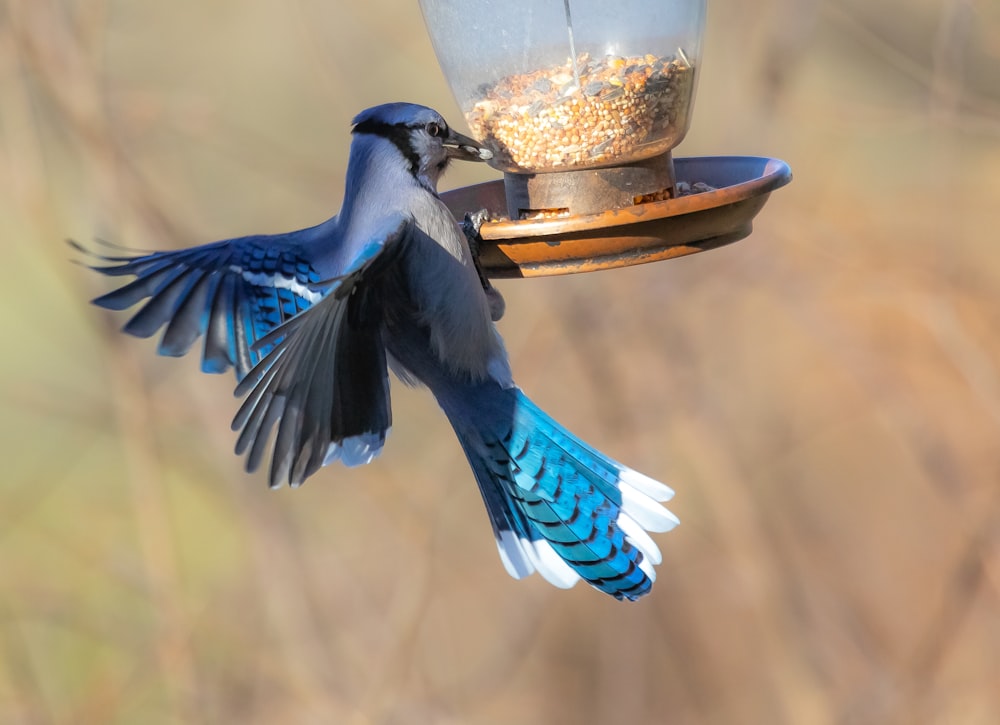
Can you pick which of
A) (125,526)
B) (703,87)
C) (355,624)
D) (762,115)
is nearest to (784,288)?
(762,115)

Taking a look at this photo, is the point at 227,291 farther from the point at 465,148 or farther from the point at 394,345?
the point at 465,148

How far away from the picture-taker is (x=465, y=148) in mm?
2412

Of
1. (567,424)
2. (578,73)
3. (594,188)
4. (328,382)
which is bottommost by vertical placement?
(567,424)

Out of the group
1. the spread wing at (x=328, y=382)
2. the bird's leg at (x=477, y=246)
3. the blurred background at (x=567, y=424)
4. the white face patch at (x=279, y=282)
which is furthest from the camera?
the blurred background at (x=567, y=424)

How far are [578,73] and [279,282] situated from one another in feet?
2.89

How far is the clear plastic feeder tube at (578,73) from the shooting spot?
A: 7.48 feet

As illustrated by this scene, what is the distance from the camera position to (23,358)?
20.4ft

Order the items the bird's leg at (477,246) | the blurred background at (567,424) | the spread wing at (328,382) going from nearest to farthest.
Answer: the spread wing at (328,382), the bird's leg at (477,246), the blurred background at (567,424)

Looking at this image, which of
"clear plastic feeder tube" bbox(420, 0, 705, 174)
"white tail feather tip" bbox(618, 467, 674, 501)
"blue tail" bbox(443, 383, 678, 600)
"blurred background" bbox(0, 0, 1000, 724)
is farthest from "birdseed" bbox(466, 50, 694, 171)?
"blurred background" bbox(0, 0, 1000, 724)

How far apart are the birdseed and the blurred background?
160 cm

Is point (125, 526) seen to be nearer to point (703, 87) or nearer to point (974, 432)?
point (703, 87)

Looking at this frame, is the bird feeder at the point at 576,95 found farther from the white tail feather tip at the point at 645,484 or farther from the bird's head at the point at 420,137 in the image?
the white tail feather tip at the point at 645,484

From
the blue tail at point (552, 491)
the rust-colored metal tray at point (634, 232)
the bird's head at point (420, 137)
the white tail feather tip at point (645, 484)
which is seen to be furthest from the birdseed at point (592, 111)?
the white tail feather tip at point (645, 484)

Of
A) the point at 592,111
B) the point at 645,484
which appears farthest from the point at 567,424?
the point at 592,111
